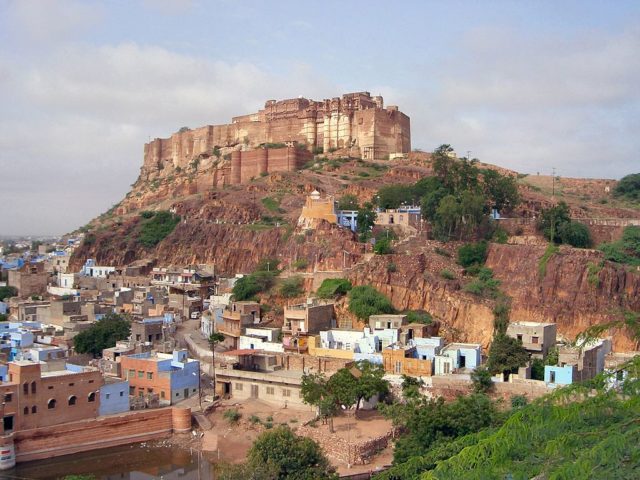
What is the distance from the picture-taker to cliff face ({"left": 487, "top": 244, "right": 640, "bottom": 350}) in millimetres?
25953

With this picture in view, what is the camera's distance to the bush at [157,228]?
1778 inches

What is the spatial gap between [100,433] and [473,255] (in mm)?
17035

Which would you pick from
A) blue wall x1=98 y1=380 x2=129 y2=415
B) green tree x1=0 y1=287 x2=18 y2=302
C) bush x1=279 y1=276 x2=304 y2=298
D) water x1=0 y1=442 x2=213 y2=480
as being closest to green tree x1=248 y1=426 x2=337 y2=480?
water x1=0 y1=442 x2=213 y2=480

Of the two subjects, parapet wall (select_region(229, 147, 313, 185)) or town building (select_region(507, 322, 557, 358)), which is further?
parapet wall (select_region(229, 147, 313, 185))

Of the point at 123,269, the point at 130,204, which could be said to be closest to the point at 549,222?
the point at 123,269

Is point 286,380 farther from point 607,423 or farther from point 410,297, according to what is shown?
point 607,423

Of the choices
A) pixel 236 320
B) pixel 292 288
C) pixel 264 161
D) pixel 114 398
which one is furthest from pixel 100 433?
pixel 264 161

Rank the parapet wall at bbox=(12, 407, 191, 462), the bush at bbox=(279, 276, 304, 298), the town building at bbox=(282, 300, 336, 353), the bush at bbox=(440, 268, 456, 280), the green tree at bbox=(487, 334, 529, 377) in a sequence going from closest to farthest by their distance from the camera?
the parapet wall at bbox=(12, 407, 191, 462)
the green tree at bbox=(487, 334, 529, 377)
the town building at bbox=(282, 300, 336, 353)
the bush at bbox=(440, 268, 456, 280)
the bush at bbox=(279, 276, 304, 298)

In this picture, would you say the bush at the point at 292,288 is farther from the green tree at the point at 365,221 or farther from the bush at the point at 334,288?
the green tree at the point at 365,221

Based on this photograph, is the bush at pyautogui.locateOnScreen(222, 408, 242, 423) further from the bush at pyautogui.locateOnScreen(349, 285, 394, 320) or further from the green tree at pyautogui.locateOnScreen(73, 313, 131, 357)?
the bush at pyautogui.locateOnScreen(349, 285, 394, 320)

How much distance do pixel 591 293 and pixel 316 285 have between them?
11297mm

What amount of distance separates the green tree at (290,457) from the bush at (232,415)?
5288 millimetres

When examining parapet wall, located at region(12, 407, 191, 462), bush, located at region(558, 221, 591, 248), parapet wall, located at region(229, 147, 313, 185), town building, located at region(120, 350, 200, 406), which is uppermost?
parapet wall, located at region(229, 147, 313, 185)

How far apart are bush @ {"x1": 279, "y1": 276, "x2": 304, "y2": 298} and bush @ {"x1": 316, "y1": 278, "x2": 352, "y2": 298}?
A: 1.42 m
